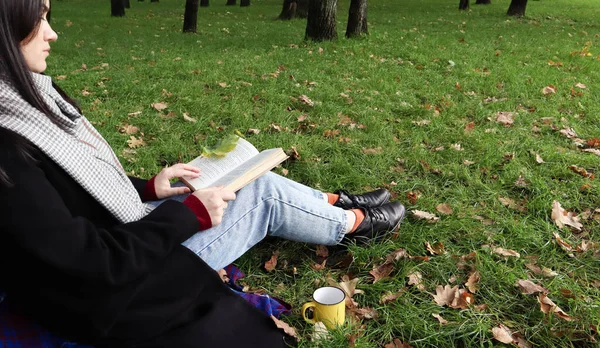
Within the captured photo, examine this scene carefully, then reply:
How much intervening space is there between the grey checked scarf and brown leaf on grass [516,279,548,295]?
1818mm

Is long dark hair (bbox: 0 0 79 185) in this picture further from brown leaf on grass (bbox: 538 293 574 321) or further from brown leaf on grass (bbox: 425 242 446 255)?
brown leaf on grass (bbox: 538 293 574 321)

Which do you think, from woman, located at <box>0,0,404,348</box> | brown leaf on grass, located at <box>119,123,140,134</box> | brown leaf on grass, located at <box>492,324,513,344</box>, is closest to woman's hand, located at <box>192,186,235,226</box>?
woman, located at <box>0,0,404,348</box>

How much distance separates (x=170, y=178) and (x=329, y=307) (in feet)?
3.09

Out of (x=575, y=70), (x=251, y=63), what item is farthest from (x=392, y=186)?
(x=575, y=70)

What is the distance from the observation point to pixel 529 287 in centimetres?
236

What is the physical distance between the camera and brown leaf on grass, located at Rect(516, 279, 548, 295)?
7.65 ft

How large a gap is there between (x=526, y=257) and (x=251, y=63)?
199 inches

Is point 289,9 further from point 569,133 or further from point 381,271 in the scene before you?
point 381,271

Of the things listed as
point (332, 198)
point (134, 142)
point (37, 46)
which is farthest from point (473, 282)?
point (134, 142)

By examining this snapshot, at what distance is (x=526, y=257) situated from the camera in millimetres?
2627

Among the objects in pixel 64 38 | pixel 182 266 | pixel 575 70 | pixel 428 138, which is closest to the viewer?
pixel 182 266

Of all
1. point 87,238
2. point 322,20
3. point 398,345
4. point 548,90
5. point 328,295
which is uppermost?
point 322,20

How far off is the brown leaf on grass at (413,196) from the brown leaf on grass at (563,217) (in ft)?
2.71

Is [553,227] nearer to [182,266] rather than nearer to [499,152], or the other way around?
[499,152]
